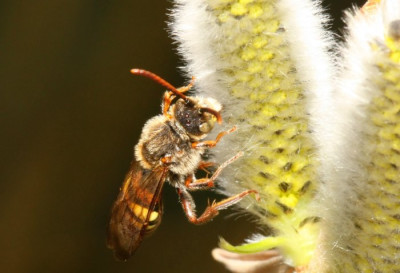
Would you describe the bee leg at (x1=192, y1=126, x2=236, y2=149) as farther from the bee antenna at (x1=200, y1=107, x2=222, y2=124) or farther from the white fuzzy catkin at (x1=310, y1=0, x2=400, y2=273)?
the white fuzzy catkin at (x1=310, y1=0, x2=400, y2=273)

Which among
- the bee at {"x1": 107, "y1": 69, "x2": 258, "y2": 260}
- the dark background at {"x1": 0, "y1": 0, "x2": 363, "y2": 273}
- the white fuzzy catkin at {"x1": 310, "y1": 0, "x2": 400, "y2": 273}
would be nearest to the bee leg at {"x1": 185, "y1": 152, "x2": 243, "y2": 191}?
the bee at {"x1": 107, "y1": 69, "x2": 258, "y2": 260}

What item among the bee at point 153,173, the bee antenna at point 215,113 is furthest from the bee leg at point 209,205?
the bee antenna at point 215,113

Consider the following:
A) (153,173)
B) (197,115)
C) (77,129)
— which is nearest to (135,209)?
(153,173)

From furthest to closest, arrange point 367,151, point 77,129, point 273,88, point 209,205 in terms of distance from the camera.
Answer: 1. point 77,129
2. point 209,205
3. point 273,88
4. point 367,151

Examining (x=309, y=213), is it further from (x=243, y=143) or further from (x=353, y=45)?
(x=353, y=45)

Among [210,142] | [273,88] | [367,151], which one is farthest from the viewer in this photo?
[210,142]

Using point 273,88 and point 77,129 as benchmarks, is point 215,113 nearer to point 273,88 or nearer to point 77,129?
point 273,88
